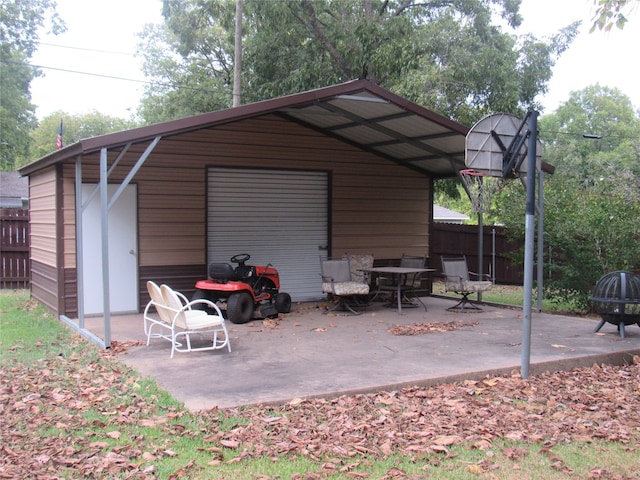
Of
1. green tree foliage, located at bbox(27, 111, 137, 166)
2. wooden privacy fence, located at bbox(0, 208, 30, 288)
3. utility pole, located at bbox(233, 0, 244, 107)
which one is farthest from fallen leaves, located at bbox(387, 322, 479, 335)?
green tree foliage, located at bbox(27, 111, 137, 166)

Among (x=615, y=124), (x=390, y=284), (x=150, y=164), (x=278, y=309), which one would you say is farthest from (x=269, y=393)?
(x=615, y=124)

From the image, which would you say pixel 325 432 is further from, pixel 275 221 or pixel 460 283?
pixel 275 221

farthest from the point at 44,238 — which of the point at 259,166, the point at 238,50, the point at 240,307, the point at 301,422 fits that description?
the point at 238,50

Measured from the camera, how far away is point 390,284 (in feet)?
35.7

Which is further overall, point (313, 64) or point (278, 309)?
point (313, 64)

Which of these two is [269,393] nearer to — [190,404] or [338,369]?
[190,404]

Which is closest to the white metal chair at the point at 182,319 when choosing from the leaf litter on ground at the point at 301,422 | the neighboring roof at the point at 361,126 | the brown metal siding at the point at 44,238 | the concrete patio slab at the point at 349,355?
the concrete patio slab at the point at 349,355

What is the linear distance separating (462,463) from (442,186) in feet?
45.4

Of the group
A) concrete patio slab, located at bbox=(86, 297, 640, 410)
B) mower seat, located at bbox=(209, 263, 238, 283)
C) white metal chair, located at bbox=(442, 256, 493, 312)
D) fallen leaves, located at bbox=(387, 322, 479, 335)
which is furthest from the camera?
white metal chair, located at bbox=(442, 256, 493, 312)

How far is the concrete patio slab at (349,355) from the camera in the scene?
16.9 ft

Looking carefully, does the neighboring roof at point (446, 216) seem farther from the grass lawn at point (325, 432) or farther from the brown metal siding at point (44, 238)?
the grass lawn at point (325, 432)

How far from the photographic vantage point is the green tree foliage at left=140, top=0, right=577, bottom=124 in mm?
14164

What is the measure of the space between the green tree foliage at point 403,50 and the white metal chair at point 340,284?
5.44 m

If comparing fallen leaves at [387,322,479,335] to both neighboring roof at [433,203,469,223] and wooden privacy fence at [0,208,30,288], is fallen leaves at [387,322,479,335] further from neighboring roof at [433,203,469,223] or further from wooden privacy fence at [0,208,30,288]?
neighboring roof at [433,203,469,223]
